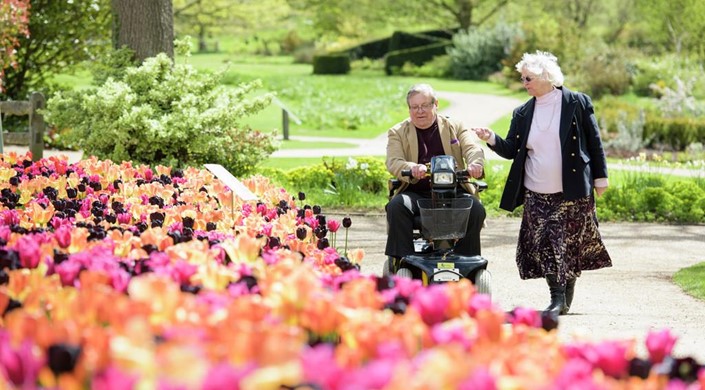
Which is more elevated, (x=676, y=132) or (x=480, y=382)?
(x=676, y=132)

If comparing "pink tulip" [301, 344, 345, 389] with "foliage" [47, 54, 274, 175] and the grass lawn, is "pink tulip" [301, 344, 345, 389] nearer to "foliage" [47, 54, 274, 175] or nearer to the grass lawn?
the grass lawn

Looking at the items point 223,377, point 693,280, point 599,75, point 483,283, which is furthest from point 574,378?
point 599,75

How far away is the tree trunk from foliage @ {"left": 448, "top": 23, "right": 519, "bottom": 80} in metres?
26.9

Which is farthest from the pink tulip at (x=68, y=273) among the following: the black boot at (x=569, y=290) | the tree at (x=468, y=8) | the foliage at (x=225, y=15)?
the tree at (x=468, y=8)

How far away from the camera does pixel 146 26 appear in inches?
512

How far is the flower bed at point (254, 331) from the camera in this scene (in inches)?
99.1

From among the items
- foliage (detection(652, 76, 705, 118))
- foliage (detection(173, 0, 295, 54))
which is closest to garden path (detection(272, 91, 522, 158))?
foliage (detection(652, 76, 705, 118))

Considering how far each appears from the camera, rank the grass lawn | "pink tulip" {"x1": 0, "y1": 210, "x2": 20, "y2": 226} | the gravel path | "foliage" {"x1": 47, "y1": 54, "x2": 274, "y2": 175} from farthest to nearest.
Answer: "foliage" {"x1": 47, "y1": 54, "x2": 274, "y2": 175} < the grass lawn < the gravel path < "pink tulip" {"x1": 0, "y1": 210, "x2": 20, "y2": 226}

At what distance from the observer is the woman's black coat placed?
290 inches

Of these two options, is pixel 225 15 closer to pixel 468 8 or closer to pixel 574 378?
pixel 468 8

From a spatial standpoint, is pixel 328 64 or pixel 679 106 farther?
pixel 328 64

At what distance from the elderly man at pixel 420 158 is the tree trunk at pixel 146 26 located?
6.26 meters

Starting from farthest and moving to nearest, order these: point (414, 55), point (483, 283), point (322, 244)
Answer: point (414, 55) → point (483, 283) → point (322, 244)

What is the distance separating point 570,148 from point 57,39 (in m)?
14.5
